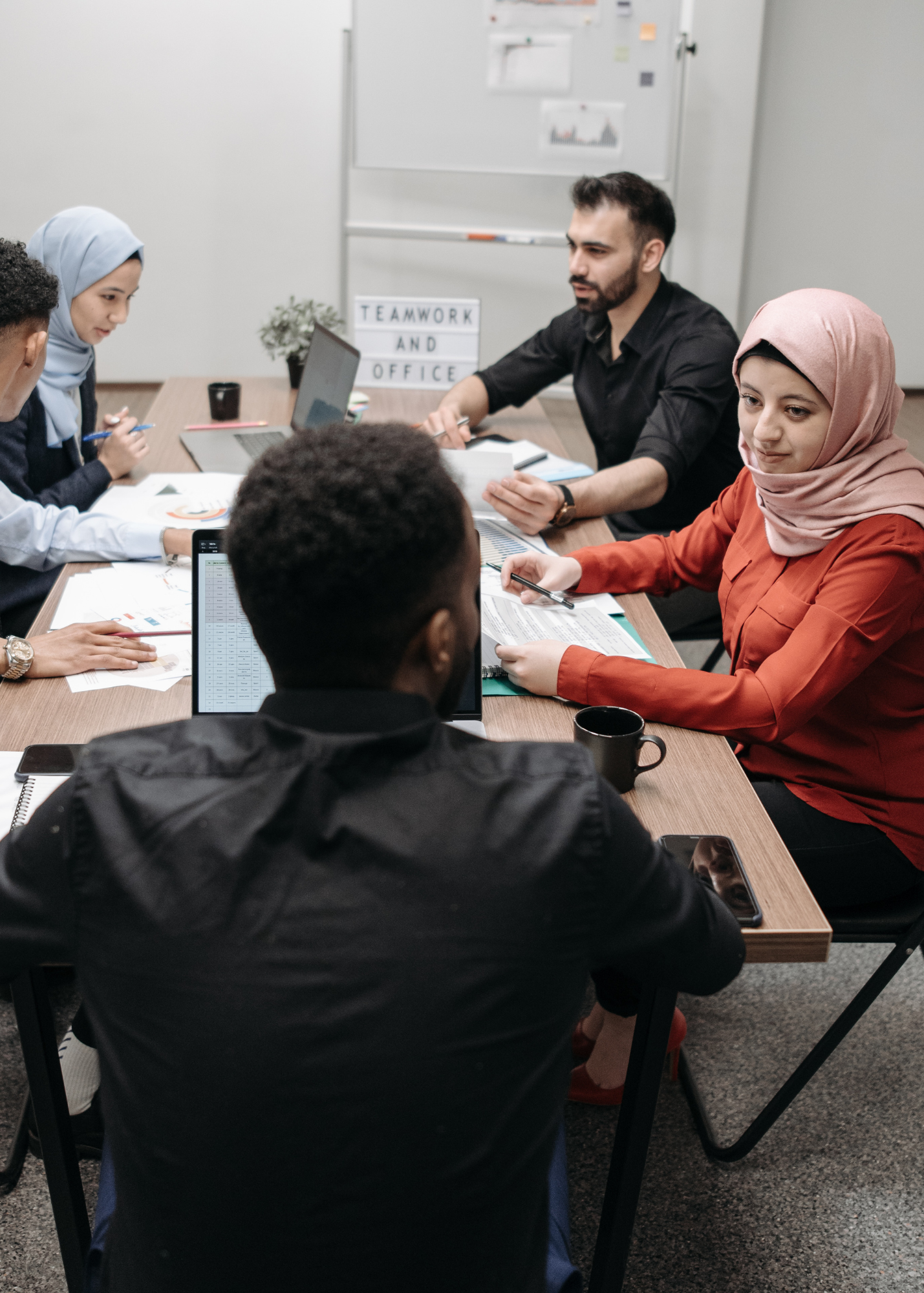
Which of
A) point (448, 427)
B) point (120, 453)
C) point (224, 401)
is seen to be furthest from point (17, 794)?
point (224, 401)

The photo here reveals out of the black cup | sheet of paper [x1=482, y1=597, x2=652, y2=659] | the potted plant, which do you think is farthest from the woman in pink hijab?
the potted plant

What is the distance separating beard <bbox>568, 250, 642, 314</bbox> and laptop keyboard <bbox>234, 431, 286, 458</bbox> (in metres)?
0.78

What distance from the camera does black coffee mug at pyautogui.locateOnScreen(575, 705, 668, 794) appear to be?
1.19m

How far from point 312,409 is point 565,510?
2.79 ft

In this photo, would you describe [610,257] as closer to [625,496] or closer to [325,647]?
[625,496]

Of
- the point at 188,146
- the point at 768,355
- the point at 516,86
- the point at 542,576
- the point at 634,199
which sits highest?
the point at 516,86

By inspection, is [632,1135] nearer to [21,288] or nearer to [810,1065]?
[810,1065]

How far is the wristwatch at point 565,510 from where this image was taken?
2027 millimetres

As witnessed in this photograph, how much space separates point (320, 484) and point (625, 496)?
5.11 ft

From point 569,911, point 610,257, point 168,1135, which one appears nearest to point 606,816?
point 569,911

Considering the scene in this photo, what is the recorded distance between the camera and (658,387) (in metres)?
2.50

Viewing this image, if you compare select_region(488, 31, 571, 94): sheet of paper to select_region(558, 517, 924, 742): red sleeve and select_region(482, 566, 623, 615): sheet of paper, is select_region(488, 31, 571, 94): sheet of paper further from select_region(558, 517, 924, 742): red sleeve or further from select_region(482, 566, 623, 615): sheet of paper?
select_region(558, 517, 924, 742): red sleeve

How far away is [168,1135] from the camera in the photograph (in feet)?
2.18

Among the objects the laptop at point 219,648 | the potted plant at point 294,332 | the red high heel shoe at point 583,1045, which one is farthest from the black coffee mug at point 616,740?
the potted plant at point 294,332
